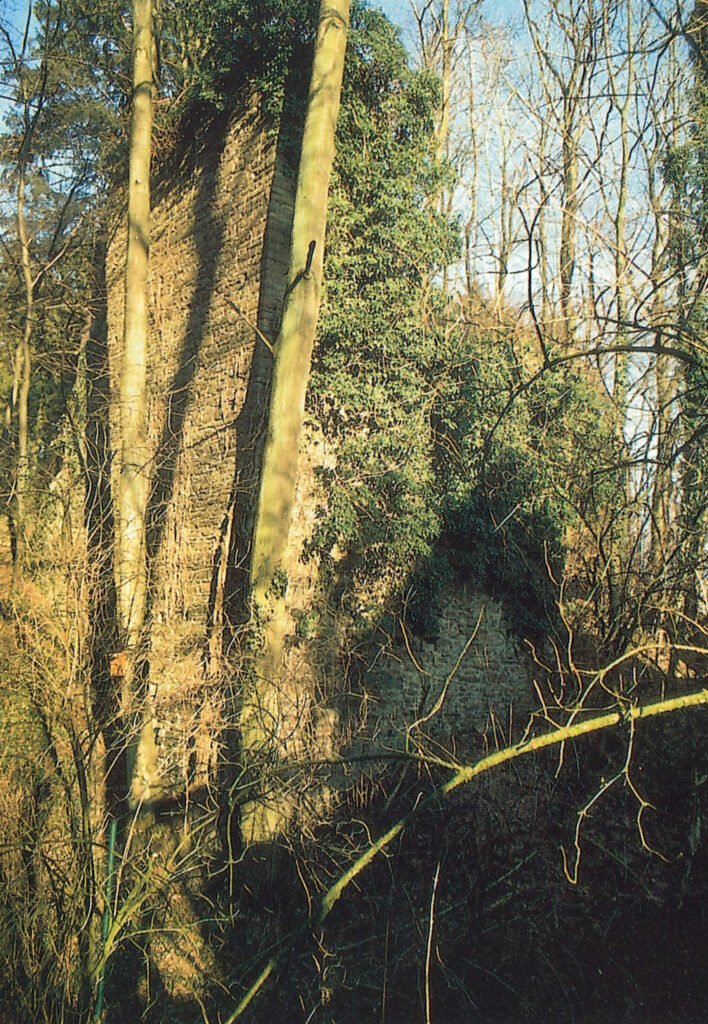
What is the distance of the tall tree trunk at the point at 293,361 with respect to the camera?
8.59 m

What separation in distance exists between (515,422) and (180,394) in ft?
15.2

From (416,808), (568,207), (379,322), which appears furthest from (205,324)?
(568,207)

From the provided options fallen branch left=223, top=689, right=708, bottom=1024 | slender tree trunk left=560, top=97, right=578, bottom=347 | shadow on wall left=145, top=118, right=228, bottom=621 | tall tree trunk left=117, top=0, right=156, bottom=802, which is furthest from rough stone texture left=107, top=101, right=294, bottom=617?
slender tree trunk left=560, top=97, right=578, bottom=347

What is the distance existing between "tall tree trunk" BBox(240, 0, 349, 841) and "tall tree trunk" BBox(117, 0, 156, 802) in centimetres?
133

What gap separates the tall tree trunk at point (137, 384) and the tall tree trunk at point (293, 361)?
1.33m

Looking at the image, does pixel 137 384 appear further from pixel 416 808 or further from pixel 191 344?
pixel 416 808

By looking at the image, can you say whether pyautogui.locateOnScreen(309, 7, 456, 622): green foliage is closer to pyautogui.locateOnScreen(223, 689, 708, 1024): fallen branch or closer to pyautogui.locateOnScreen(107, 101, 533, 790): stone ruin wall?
pyautogui.locateOnScreen(107, 101, 533, 790): stone ruin wall

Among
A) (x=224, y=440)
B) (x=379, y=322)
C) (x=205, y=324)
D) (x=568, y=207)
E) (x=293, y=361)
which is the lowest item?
(x=224, y=440)

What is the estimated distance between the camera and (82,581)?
6.00 metres

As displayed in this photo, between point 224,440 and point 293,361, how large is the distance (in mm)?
1924

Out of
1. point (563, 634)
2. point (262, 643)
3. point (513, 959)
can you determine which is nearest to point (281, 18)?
point (262, 643)

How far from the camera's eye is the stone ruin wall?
32.4 feet

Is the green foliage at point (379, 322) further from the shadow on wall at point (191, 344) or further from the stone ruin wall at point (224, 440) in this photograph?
the shadow on wall at point (191, 344)

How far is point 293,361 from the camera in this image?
8.64 meters
